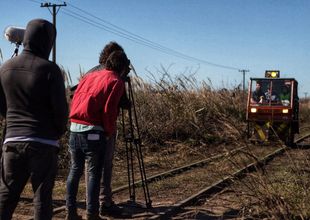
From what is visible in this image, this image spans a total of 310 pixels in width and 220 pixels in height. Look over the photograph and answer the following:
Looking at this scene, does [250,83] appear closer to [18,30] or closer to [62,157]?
[62,157]

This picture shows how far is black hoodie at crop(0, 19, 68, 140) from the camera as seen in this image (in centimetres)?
423

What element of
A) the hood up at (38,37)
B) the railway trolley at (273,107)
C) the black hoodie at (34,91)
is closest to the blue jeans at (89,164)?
the black hoodie at (34,91)

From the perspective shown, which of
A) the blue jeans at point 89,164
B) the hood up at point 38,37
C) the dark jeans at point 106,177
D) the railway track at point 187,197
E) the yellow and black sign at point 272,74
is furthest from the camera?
the yellow and black sign at point 272,74

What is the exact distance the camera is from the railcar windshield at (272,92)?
57.8ft

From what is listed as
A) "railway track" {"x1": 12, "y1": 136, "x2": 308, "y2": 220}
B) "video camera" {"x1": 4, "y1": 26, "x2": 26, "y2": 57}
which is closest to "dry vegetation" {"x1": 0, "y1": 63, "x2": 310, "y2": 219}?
"railway track" {"x1": 12, "y1": 136, "x2": 308, "y2": 220}

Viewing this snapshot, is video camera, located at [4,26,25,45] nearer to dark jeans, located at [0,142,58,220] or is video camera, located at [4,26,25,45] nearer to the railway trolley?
dark jeans, located at [0,142,58,220]

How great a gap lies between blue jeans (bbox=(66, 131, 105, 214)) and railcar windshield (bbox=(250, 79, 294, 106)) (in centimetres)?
1244

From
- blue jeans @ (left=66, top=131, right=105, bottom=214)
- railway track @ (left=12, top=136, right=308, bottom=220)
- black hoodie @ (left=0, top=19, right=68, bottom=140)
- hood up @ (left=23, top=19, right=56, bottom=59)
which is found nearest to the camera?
black hoodie @ (left=0, top=19, right=68, bottom=140)

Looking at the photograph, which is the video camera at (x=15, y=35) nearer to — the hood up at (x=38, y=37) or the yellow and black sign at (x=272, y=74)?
the hood up at (x=38, y=37)

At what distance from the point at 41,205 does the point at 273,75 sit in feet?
48.9

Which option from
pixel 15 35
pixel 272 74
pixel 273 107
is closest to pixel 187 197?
pixel 15 35

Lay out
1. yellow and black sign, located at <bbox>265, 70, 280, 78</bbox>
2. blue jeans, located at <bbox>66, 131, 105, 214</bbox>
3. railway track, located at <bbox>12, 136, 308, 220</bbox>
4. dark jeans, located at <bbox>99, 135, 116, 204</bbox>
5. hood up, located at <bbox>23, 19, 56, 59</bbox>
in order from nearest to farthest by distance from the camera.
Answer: hood up, located at <bbox>23, 19, 56, 59</bbox>
blue jeans, located at <bbox>66, 131, 105, 214</bbox>
railway track, located at <bbox>12, 136, 308, 220</bbox>
dark jeans, located at <bbox>99, 135, 116, 204</bbox>
yellow and black sign, located at <bbox>265, 70, 280, 78</bbox>

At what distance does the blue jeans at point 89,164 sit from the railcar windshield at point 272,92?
490 inches

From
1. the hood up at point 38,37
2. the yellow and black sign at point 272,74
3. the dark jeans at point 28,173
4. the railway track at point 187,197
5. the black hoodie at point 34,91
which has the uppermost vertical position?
the yellow and black sign at point 272,74
